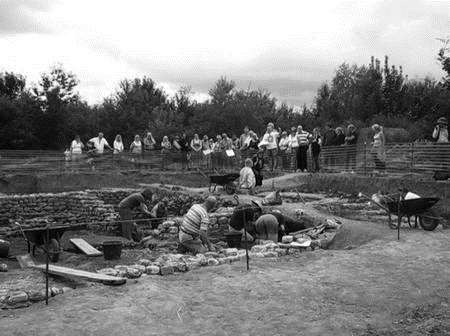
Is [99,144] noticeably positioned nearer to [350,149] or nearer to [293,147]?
[293,147]

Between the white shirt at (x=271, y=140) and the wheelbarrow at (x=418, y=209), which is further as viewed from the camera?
the white shirt at (x=271, y=140)

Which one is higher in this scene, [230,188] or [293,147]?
[293,147]

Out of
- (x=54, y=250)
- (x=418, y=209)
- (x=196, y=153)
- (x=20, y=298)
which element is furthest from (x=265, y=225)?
(x=196, y=153)

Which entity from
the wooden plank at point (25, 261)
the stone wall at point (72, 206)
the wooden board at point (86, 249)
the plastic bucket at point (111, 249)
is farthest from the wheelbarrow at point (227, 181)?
the wooden plank at point (25, 261)

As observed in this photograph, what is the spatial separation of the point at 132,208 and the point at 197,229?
13.0 feet

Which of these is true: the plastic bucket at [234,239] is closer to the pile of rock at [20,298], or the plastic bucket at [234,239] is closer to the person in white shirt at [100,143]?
the pile of rock at [20,298]

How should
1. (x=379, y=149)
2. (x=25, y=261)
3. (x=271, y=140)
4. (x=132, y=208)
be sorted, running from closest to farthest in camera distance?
(x=25, y=261), (x=132, y=208), (x=379, y=149), (x=271, y=140)

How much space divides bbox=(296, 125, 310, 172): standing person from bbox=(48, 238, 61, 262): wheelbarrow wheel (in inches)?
442

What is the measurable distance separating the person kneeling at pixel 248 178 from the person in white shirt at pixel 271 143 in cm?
345

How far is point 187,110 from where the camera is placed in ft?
170

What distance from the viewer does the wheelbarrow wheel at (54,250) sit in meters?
11.1

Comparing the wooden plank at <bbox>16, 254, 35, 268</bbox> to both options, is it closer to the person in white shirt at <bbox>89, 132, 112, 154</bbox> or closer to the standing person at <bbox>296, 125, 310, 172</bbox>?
the standing person at <bbox>296, 125, 310, 172</bbox>

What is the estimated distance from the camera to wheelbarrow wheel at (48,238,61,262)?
11.1 meters

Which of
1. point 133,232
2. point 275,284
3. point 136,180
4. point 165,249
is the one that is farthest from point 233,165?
point 275,284
